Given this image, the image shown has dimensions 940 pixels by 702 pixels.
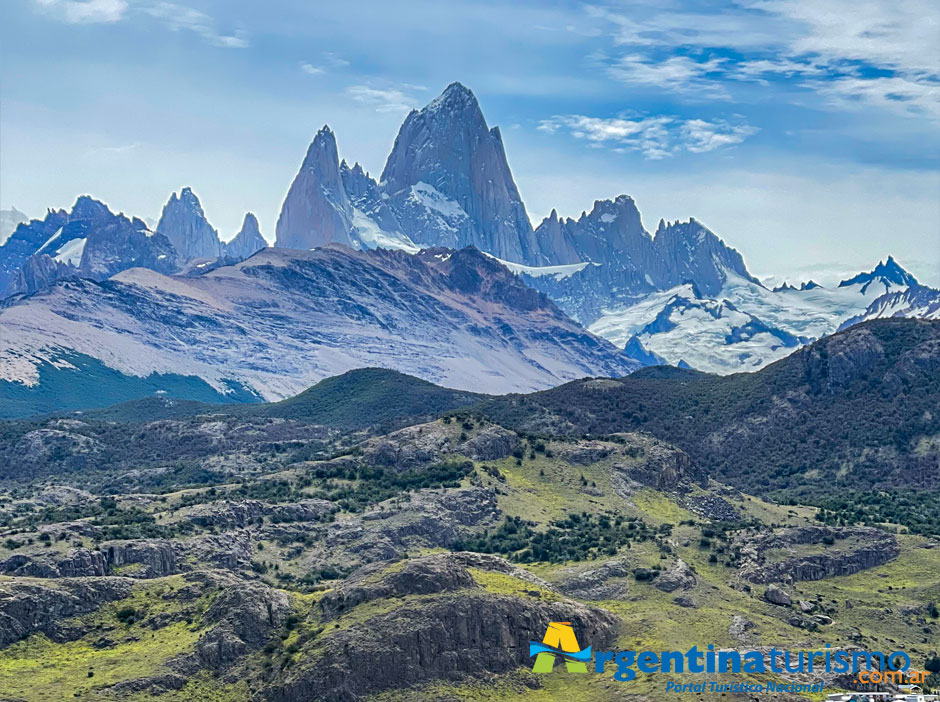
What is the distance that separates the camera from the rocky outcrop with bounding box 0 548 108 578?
17862 centimetres

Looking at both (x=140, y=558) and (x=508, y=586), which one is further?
(x=140, y=558)

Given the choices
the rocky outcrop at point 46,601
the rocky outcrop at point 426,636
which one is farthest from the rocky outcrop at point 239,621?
the rocky outcrop at point 46,601

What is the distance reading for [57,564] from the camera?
18075 cm

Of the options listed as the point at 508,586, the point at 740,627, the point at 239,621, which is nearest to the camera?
the point at 239,621

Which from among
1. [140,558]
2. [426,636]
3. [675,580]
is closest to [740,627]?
[675,580]

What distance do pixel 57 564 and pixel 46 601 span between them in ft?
91.7

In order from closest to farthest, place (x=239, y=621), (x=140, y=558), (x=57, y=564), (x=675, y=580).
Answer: (x=239, y=621) < (x=57, y=564) < (x=675, y=580) < (x=140, y=558)

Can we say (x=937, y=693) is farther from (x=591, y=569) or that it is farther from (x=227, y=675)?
(x=227, y=675)

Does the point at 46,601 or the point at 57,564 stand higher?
the point at 46,601

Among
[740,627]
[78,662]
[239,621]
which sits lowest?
[740,627]

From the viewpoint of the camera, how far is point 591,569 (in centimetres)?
18650

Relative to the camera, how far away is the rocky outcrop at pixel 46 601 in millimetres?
149750

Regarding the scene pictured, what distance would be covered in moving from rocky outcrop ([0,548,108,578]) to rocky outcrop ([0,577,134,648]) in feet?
61.8

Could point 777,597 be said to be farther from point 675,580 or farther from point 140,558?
point 140,558
